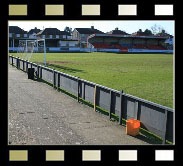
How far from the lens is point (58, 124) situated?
8.98 metres

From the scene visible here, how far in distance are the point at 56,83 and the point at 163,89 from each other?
6393mm

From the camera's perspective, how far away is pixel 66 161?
3.73 meters

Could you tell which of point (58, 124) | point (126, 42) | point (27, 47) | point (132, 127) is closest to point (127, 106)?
point (132, 127)

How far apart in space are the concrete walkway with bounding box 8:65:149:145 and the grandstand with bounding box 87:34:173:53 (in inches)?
2825

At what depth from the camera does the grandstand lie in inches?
3378

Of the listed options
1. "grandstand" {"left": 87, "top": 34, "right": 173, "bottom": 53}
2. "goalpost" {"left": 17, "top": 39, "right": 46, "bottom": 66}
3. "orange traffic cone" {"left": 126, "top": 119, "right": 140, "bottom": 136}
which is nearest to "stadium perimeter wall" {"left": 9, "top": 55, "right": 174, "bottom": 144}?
"orange traffic cone" {"left": 126, "top": 119, "right": 140, "bottom": 136}

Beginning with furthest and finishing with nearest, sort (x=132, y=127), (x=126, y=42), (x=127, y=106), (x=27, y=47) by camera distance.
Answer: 1. (x=126, y=42)
2. (x=27, y=47)
3. (x=127, y=106)
4. (x=132, y=127)

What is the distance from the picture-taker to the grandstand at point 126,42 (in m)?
85.8

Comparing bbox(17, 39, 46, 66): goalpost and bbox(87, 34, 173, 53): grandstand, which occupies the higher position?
bbox(87, 34, 173, 53): grandstand

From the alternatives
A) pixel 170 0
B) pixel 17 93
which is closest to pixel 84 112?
pixel 17 93

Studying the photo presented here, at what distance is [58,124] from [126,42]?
83.5m

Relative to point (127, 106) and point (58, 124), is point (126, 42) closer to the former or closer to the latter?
point (127, 106)

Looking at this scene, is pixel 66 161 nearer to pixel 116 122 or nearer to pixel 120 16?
pixel 120 16

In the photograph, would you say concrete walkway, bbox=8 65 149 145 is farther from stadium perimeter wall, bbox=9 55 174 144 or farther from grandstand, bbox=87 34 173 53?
grandstand, bbox=87 34 173 53
